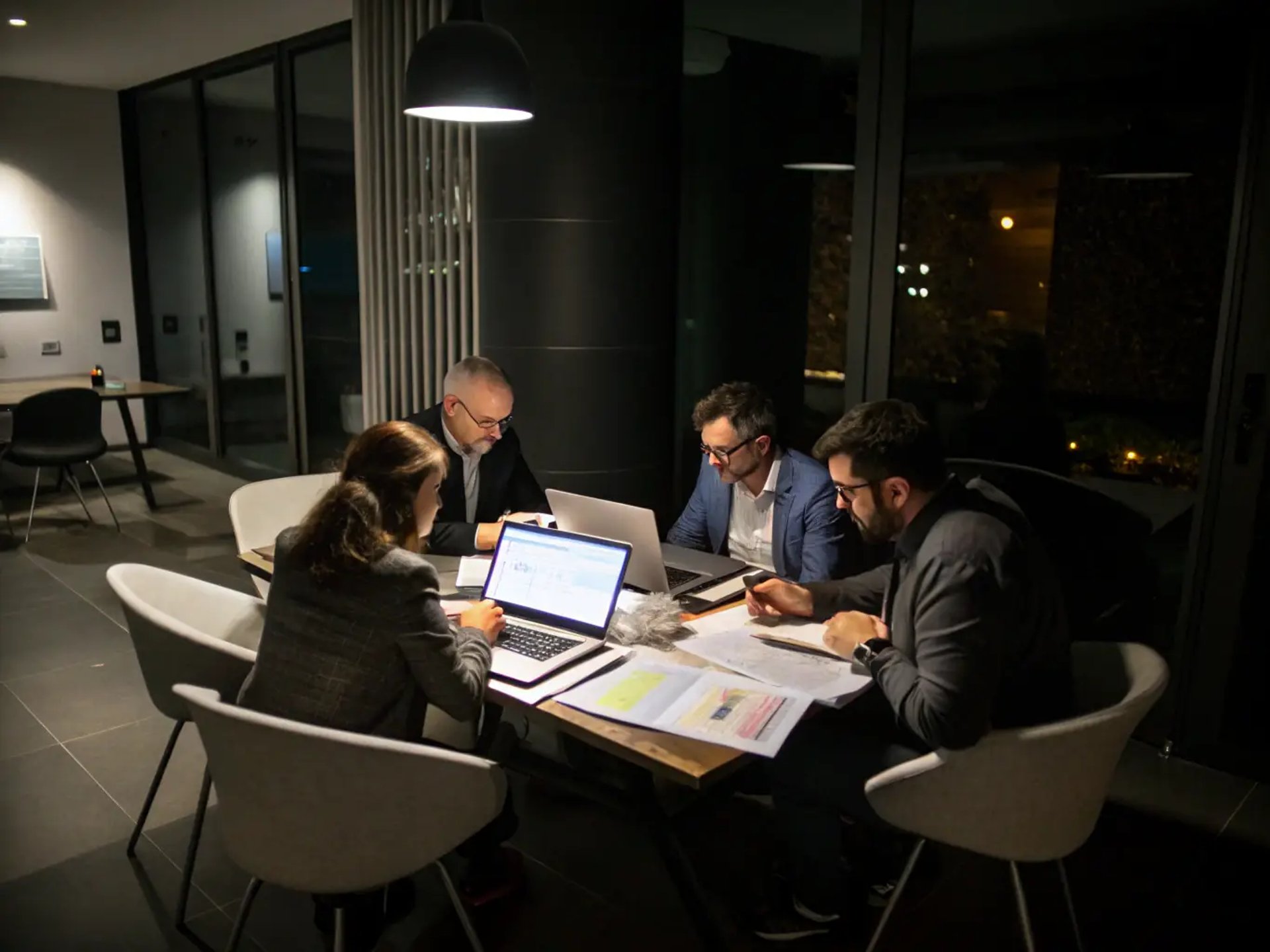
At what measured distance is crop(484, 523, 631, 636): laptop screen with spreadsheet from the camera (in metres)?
2.24

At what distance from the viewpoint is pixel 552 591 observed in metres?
2.32

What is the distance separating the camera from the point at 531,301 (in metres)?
3.93

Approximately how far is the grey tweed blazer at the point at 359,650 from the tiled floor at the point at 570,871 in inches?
30.6

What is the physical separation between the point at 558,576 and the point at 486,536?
2.10 ft

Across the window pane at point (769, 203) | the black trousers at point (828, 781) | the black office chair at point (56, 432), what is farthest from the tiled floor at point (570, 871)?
the black office chair at point (56, 432)

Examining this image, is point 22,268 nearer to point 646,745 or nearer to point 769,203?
point 769,203

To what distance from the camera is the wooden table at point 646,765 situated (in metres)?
1.73

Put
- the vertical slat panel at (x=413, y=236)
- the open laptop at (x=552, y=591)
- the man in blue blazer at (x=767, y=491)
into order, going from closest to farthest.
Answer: the open laptop at (x=552, y=591)
the man in blue blazer at (x=767, y=491)
the vertical slat panel at (x=413, y=236)

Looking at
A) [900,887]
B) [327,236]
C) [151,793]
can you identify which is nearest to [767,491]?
[900,887]

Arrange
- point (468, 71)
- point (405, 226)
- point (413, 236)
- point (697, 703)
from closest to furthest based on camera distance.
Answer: point (697, 703)
point (468, 71)
point (413, 236)
point (405, 226)

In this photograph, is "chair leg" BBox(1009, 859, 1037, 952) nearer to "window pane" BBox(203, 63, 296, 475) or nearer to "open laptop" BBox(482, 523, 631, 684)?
"open laptop" BBox(482, 523, 631, 684)

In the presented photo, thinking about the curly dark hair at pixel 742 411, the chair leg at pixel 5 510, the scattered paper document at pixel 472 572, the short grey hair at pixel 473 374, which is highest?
the short grey hair at pixel 473 374

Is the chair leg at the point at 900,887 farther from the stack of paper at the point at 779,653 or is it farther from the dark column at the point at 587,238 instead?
the dark column at the point at 587,238

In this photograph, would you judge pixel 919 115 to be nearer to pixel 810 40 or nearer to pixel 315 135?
pixel 810 40
